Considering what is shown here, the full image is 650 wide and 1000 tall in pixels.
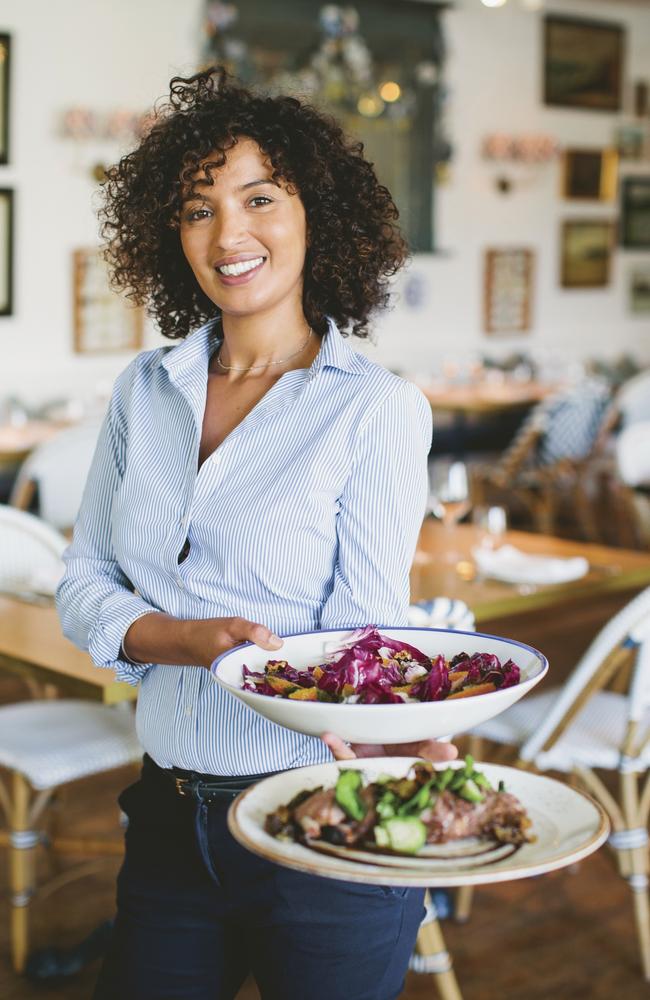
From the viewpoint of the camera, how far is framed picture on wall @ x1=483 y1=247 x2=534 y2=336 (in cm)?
914

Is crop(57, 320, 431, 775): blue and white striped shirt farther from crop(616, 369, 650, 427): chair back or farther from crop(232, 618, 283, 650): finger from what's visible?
crop(616, 369, 650, 427): chair back

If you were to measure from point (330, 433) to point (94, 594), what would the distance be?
0.36 metres

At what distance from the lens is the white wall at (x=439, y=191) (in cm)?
686

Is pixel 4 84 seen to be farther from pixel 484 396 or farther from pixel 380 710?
pixel 380 710

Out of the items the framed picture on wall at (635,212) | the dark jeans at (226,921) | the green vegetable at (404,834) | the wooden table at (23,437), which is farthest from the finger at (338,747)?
the framed picture on wall at (635,212)

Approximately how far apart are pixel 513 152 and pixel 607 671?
699cm

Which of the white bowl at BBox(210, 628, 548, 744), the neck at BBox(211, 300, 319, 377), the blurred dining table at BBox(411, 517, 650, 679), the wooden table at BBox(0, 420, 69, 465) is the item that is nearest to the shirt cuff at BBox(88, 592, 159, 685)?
the white bowl at BBox(210, 628, 548, 744)

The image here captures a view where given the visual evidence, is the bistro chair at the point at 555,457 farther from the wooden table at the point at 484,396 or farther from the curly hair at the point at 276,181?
the curly hair at the point at 276,181

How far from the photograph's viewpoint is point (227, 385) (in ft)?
5.41

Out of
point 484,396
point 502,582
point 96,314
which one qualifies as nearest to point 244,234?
A: point 502,582

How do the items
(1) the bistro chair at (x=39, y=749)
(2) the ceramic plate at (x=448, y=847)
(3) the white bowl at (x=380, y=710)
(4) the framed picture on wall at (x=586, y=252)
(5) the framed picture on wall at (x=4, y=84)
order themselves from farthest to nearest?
(4) the framed picture on wall at (x=586, y=252) → (5) the framed picture on wall at (x=4, y=84) → (1) the bistro chair at (x=39, y=749) → (3) the white bowl at (x=380, y=710) → (2) the ceramic plate at (x=448, y=847)

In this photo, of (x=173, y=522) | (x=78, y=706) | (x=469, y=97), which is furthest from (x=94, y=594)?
(x=469, y=97)

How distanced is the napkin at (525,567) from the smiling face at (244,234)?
1672 mm

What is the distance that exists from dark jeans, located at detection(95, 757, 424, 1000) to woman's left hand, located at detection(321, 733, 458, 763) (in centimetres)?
16
